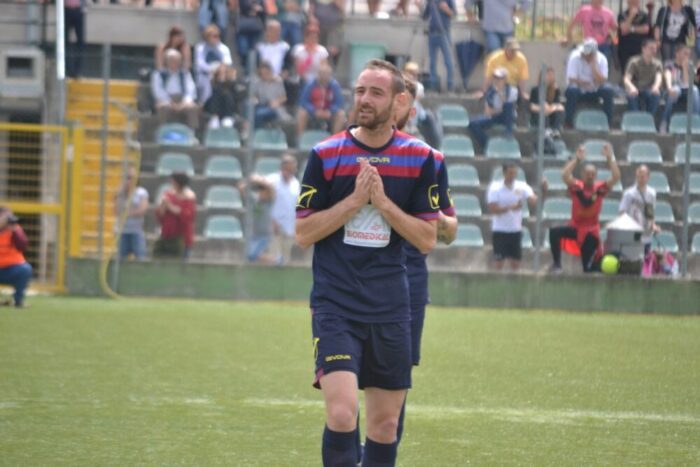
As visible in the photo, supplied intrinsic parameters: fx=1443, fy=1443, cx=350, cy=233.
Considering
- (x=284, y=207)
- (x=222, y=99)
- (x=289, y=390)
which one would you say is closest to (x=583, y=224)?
(x=284, y=207)

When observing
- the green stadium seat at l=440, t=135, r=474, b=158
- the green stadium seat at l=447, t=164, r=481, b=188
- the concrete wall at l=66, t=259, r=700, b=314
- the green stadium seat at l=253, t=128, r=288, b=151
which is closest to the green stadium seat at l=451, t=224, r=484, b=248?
the concrete wall at l=66, t=259, r=700, b=314

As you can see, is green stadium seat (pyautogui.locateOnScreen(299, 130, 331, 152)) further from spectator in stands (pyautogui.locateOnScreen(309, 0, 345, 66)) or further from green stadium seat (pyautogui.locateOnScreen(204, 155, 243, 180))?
spectator in stands (pyautogui.locateOnScreen(309, 0, 345, 66))

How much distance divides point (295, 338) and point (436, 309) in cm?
411

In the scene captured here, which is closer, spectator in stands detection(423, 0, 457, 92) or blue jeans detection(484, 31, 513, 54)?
spectator in stands detection(423, 0, 457, 92)

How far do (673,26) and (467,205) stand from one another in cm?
455

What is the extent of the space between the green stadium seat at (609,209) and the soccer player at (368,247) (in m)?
12.4

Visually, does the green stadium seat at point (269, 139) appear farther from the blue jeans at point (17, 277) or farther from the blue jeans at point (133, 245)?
the blue jeans at point (17, 277)

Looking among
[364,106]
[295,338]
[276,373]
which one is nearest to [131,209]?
[295,338]

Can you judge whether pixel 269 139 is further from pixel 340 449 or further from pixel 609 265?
pixel 340 449

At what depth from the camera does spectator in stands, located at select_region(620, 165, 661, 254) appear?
718 inches

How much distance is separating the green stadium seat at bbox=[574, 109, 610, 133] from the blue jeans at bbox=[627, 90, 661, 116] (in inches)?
17.3

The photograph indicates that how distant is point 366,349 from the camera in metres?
6.16

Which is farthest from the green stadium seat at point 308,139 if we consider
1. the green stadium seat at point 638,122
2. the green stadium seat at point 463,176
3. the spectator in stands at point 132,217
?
the green stadium seat at point 638,122

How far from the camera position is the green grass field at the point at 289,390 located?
813 cm
